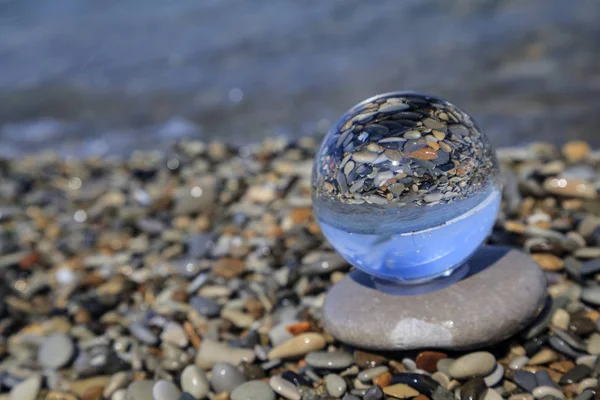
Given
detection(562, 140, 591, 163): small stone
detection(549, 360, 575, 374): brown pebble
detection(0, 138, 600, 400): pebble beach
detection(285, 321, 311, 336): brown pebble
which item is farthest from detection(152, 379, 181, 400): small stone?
detection(562, 140, 591, 163): small stone

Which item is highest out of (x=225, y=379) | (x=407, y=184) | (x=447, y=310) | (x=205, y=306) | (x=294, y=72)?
(x=407, y=184)

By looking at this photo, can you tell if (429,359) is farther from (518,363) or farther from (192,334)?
(192,334)

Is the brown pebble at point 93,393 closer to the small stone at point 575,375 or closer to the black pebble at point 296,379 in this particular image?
the black pebble at point 296,379

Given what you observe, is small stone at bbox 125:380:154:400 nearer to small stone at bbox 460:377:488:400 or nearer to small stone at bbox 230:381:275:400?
small stone at bbox 230:381:275:400

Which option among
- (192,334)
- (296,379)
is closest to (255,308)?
(192,334)

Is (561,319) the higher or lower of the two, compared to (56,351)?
higher
